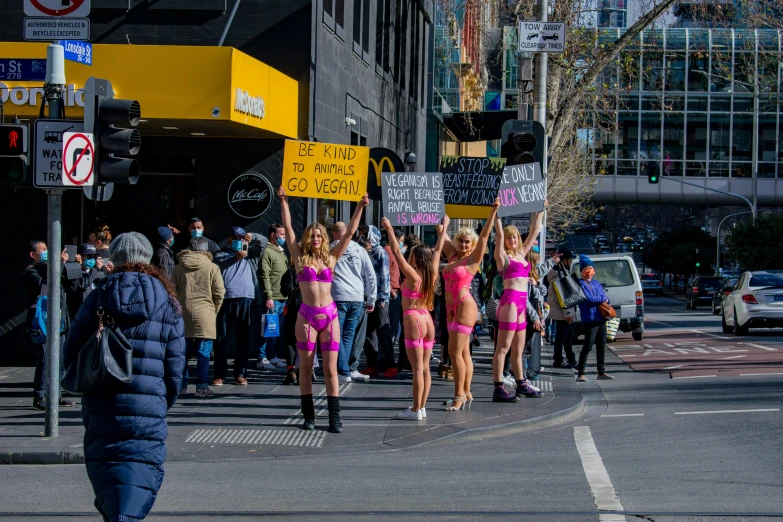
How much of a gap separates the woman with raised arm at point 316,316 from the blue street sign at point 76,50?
243 cm

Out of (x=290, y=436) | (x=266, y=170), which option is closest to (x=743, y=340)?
(x=266, y=170)

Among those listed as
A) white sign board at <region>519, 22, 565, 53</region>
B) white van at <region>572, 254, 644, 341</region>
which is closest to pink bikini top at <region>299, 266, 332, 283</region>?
white sign board at <region>519, 22, 565, 53</region>

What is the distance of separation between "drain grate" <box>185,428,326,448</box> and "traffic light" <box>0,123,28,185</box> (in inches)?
111

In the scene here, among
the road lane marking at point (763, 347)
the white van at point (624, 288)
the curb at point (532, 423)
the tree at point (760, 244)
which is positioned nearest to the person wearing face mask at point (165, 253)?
the curb at point (532, 423)

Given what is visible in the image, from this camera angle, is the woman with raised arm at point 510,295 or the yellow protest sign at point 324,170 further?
the yellow protest sign at point 324,170

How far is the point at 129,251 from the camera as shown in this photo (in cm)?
557

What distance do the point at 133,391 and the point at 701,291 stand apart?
48760mm

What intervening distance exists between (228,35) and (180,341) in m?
10.8

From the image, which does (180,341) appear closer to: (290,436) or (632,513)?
(632,513)

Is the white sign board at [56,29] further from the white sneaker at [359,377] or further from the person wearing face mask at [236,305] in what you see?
the white sneaker at [359,377]

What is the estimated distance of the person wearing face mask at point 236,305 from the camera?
42.5 ft

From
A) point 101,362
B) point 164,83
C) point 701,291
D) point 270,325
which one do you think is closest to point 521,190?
point 270,325

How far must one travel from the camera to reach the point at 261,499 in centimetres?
732

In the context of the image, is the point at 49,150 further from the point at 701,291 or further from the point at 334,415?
the point at 701,291
